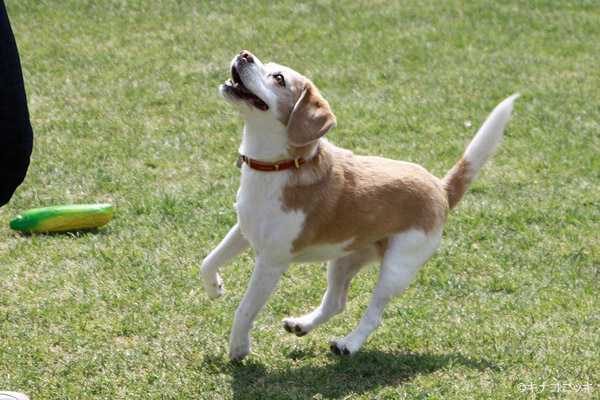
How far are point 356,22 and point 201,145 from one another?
4.02 m

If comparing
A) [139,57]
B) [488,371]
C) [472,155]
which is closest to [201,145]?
[139,57]

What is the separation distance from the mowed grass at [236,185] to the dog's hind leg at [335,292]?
131 mm

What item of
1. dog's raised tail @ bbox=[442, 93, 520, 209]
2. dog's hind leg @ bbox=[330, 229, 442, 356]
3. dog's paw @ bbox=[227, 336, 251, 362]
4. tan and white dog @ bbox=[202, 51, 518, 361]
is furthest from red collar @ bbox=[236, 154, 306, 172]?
dog's raised tail @ bbox=[442, 93, 520, 209]

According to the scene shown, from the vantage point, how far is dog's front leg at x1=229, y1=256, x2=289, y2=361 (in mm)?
3639

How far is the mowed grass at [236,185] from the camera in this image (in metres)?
3.72

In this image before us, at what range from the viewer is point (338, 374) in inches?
146

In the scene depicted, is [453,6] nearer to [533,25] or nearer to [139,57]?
[533,25]

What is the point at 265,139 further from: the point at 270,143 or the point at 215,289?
the point at 215,289

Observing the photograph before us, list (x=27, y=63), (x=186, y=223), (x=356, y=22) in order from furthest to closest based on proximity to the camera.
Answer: (x=356, y=22), (x=27, y=63), (x=186, y=223)

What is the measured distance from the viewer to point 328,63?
8.38 meters

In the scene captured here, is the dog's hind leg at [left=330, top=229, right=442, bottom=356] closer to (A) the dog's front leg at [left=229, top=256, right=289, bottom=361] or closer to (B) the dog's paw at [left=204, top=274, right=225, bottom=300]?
(A) the dog's front leg at [left=229, top=256, right=289, bottom=361]

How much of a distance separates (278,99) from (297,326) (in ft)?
3.92

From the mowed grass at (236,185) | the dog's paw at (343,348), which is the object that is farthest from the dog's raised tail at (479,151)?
the dog's paw at (343,348)

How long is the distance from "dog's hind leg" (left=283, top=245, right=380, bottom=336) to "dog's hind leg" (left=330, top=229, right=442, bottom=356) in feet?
0.64
